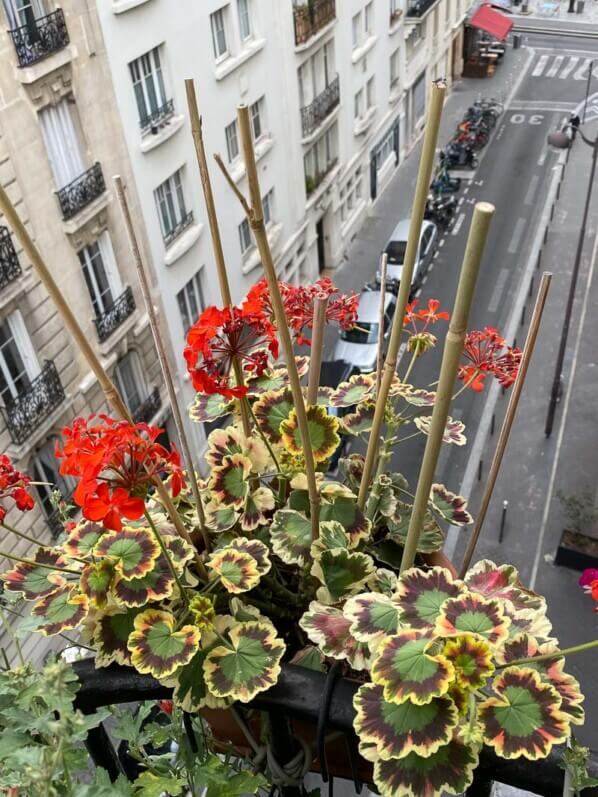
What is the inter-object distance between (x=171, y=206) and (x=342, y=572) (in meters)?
13.3

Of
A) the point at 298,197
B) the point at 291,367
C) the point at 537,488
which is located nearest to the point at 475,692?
the point at 291,367

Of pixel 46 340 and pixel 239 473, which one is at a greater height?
pixel 239 473

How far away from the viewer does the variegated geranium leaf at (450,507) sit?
8.75 ft

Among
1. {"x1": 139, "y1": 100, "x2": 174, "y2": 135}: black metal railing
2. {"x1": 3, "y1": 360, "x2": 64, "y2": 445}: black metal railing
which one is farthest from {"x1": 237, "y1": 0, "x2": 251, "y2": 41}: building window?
{"x1": 3, "y1": 360, "x2": 64, "y2": 445}: black metal railing

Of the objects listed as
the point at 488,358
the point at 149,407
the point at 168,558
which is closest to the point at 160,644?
the point at 168,558

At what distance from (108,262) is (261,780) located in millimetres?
11960

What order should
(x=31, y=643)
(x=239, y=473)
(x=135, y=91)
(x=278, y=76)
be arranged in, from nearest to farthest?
(x=239, y=473) → (x=31, y=643) → (x=135, y=91) → (x=278, y=76)

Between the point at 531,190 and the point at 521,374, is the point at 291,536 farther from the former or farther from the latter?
the point at 531,190

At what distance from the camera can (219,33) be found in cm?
1516

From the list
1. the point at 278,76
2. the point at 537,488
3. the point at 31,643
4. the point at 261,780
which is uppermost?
the point at 261,780

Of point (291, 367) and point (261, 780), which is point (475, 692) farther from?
point (291, 367)

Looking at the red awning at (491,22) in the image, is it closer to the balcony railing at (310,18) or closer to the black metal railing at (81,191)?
the balcony railing at (310,18)

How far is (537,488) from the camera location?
1612cm

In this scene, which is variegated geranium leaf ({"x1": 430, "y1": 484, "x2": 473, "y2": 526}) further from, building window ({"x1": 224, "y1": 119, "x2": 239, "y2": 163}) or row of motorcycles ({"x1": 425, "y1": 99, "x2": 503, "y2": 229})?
row of motorcycles ({"x1": 425, "y1": 99, "x2": 503, "y2": 229})
